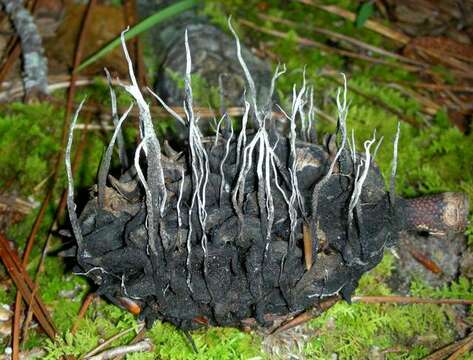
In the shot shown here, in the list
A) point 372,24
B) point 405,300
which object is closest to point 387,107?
point 372,24

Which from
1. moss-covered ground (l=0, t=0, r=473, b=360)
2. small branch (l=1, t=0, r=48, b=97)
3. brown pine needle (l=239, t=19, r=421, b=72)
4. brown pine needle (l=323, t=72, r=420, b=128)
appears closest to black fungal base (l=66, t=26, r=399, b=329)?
moss-covered ground (l=0, t=0, r=473, b=360)

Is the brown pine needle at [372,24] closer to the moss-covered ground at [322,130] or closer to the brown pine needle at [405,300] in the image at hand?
the moss-covered ground at [322,130]

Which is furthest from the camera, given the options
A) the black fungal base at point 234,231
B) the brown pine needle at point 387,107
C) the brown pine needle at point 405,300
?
the brown pine needle at point 387,107

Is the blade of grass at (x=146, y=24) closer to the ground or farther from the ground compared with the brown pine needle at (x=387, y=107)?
farther from the ground

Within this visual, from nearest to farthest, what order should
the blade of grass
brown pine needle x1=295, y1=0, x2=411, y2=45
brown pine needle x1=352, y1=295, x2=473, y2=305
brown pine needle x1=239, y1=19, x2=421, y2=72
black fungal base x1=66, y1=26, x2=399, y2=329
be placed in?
black fungal base x1=66, y1=26, x2=399, y2=329, brown pine needle x1=352, y1=295, x2=473, y2=305, the blade of grass, brown pine needle x1=239, y1=19, x2=421, y2=72, brown pine needle x1=295, y1=0, x2=411, y2=45

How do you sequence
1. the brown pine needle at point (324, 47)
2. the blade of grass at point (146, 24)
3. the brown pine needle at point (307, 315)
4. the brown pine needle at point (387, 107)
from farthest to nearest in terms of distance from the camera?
the brown pine needle at point (324, 47), the brown pine needle at point (387, 107), the blade of grass at point (146, 24), the brown pine needle at point (307, 315)

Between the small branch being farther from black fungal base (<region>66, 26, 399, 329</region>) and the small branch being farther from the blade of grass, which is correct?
black fungal base (<region>66, 26, 399, 329</region>)

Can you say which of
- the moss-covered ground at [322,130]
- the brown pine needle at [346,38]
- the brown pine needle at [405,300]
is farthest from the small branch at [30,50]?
the brown pine needle at [405,300]

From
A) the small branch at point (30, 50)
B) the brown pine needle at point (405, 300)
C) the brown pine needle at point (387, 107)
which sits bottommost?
the brown pine needle at point (405, 300)

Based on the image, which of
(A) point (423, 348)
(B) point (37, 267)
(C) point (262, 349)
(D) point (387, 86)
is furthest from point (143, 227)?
(D) point (387, 86)
